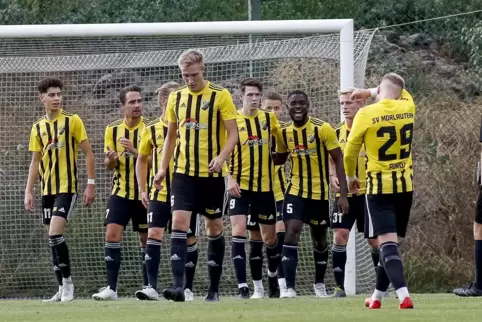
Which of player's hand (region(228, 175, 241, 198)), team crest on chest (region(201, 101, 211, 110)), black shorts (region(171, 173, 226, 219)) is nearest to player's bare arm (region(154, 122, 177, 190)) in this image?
black shorts (region(171, 173, 226, 219))

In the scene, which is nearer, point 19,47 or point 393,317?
point 393,317

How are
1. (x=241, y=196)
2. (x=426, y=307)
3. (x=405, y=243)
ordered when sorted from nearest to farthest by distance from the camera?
(x=426, y=307) → (x=241, y=196) → (x=405, y=243)

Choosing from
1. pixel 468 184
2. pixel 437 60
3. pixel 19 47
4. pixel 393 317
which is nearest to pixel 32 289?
pixel 19 47

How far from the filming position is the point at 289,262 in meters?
12.9

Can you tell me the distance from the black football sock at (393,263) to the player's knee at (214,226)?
1.97 metres

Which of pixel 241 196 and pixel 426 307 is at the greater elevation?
pixel 241 196

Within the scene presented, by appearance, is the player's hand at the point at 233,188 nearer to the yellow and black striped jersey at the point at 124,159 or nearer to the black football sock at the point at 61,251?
the yellow and black striped jersey at the point at 124,159

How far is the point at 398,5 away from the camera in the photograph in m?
18.6

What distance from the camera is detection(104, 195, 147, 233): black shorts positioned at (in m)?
13.2

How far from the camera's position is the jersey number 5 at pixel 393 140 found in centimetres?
964

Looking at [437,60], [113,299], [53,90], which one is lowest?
[113,299]

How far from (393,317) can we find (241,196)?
14.2 ft

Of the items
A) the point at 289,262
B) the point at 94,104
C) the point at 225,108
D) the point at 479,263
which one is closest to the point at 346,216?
the point at 289,262

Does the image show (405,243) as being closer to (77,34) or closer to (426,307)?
(77,34)
